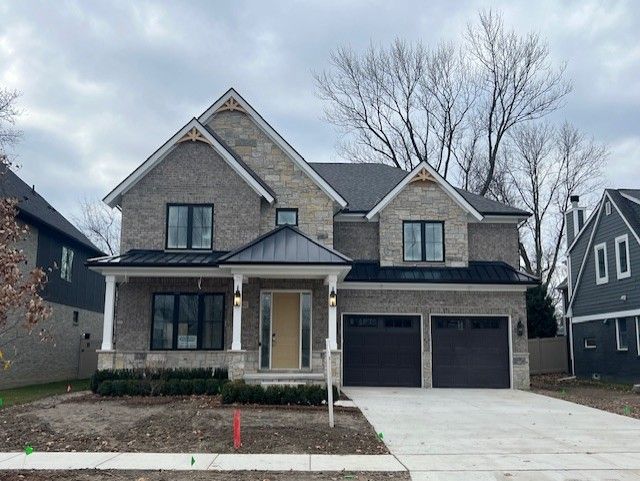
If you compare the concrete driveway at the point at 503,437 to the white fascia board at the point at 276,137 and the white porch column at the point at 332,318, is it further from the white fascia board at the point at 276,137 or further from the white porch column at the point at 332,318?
the white fascia board at the point at 276,137

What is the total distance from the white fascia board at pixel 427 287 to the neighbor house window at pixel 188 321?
4.01 m

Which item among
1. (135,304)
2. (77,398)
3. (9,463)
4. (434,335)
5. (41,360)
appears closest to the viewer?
(9,463)

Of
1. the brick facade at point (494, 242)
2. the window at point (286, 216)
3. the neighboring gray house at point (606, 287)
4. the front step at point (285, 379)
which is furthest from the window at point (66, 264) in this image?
the neighboring gray house at point (606, 287)

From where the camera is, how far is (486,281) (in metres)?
Result: 19.0

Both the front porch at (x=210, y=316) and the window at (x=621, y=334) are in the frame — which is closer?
the front porch at (x=210, y=316)

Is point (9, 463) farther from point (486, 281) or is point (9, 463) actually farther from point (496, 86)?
point (496, 86)

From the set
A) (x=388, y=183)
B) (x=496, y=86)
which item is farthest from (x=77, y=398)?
(x=496, y=86)

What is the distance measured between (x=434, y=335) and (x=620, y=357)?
792cm

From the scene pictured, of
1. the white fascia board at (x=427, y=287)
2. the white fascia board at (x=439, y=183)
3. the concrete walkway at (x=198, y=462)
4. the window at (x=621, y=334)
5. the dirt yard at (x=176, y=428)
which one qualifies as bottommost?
the concrete walkway at (x=198, y=462)

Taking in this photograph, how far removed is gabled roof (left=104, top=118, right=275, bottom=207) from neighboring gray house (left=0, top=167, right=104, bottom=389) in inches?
128

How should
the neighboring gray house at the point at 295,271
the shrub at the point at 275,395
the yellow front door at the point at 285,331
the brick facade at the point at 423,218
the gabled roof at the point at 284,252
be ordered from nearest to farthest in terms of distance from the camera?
the shrub at the point at 275,395 < the gabled roof at the point at 284,252 < the neighboring gray house at the point at 295,271 < the yellow front door at the point at 285,331 < the brick facade at the point at 423,218

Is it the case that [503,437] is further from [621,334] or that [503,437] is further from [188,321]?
[621,334]

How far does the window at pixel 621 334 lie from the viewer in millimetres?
22297

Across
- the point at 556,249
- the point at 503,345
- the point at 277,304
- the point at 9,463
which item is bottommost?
the point at 9,463
